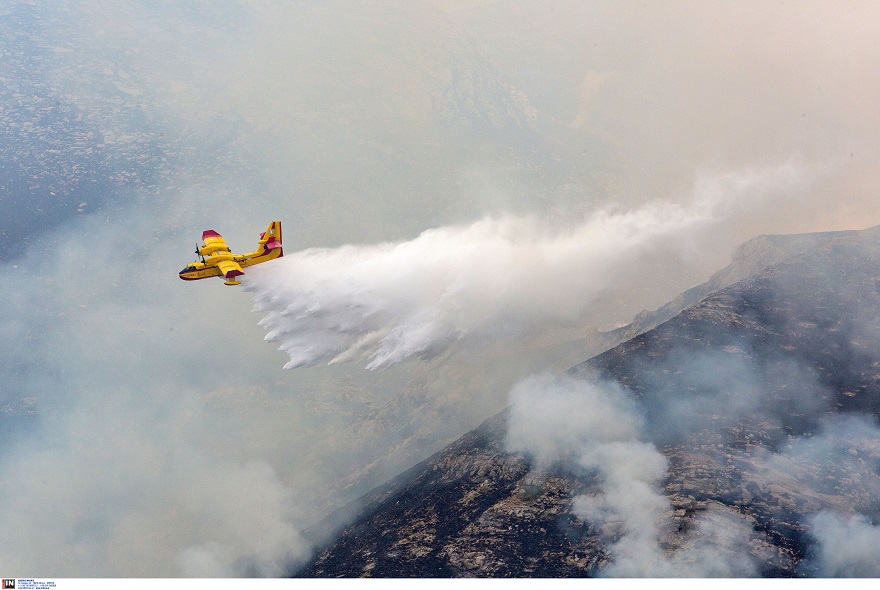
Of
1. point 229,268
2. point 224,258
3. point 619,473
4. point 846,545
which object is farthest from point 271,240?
point 846,545

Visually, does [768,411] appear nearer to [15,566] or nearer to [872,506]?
[872,506]

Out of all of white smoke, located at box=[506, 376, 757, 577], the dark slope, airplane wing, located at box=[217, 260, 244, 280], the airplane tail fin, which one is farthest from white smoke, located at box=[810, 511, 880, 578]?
the airplane tail fin

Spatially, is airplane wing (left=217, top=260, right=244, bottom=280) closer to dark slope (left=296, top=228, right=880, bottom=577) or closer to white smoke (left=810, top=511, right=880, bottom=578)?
dark slope (left=296, top=228, right=880, bottom=577)

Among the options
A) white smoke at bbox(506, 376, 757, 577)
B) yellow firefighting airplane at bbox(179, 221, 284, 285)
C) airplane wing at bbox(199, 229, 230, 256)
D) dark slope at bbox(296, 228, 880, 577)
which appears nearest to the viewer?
white smoke at bbox(506, 376, 757, 577)

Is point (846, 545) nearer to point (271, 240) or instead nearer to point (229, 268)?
point (271, 240)

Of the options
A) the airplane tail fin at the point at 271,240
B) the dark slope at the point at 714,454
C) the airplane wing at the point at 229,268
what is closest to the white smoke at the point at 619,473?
the dark slope at the point at 714,454

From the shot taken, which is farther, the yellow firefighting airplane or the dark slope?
the yellow firefighting airplane
